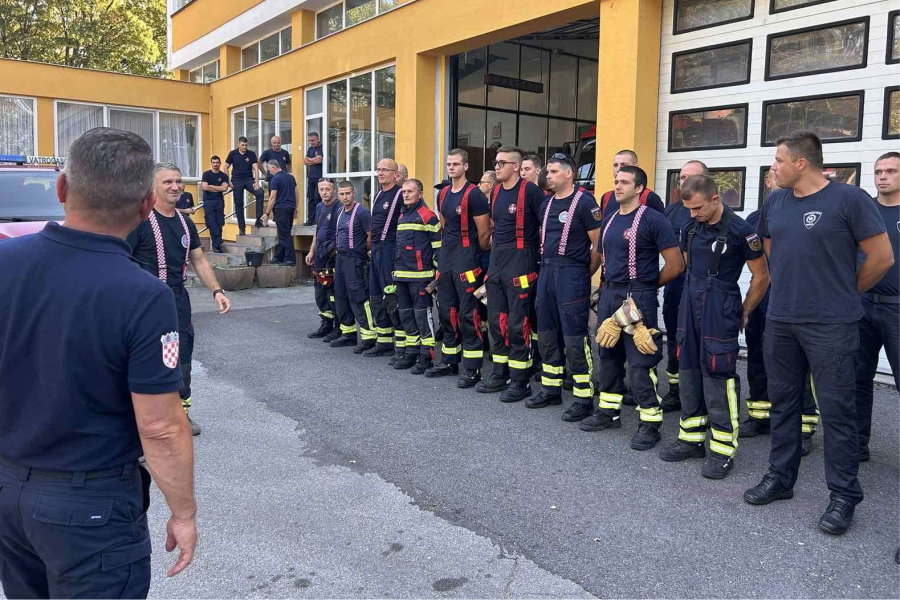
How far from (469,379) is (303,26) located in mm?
12225

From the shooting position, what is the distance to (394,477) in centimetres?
459

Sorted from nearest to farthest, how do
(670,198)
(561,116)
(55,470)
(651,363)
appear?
1. (55,470)
2. (651,363)
3. (670,198)
4. (561,116)

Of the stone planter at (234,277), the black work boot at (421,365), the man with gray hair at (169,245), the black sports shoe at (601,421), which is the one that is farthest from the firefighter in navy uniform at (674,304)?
the stone planter at (234,277)

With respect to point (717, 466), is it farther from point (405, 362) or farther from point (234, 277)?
point (234, 277)

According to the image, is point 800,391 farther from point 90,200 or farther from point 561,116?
point 561,116

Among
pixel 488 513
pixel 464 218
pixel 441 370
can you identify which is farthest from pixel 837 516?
pixel 441 370

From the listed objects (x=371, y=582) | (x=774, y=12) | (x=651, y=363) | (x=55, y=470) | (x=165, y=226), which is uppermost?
(x=774, y=12)

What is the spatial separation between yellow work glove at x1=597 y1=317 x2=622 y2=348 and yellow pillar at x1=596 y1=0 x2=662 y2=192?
412 cm

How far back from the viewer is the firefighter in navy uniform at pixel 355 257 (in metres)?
8.27

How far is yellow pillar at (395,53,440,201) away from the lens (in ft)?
40.1

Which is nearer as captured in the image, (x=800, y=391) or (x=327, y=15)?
(x=800, y=391)

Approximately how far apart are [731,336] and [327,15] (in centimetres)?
1418

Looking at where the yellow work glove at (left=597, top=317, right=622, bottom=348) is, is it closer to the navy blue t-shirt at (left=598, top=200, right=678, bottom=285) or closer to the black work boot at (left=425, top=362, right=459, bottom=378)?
the navy blue t-shirt at (left=598, top=200, right=678, bottom=285)

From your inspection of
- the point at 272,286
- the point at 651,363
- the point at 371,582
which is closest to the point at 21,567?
the point at 371,582
